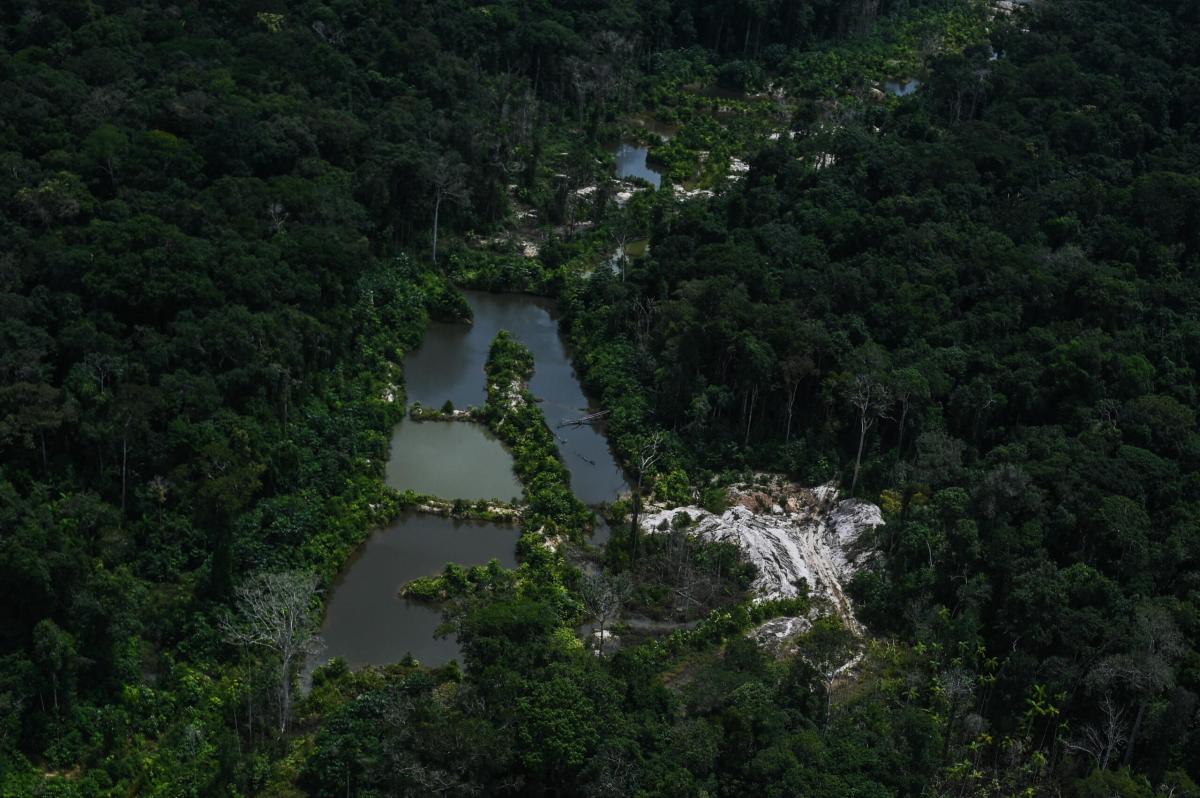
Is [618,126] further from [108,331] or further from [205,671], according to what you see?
[205,671]

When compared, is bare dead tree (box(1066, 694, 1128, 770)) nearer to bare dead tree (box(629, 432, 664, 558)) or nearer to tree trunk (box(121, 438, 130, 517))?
bare dead tree (box(629, 432, 664, 558))

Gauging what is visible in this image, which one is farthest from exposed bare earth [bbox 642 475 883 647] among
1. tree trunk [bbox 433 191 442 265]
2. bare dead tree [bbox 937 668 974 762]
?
tree trunk [bbox 433 191 442 265]

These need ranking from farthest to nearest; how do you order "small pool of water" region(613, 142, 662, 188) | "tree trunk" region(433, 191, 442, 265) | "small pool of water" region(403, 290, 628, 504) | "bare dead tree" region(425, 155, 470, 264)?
"small pool of water" region(613, 142, 662, 188), "tree trunk" region(433, 191, 442, 265), "bare dead tree" region(425, 155, 470, 264), "small pool of water" region(403, 290, 628, 504)

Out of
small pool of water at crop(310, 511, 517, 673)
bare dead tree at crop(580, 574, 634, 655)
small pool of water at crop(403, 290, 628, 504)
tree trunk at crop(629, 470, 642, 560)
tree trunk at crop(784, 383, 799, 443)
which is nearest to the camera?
bare dead tree at crop(580, 574, 634, 655)

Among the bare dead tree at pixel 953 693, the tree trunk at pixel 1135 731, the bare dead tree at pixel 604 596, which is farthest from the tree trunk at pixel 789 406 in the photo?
the tree trunk at pixel 1135 731

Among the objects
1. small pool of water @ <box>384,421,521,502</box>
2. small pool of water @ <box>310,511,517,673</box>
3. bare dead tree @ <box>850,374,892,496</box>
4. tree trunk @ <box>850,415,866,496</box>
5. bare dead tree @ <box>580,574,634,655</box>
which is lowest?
small pool of water @ <box>310,511,517,673</box>

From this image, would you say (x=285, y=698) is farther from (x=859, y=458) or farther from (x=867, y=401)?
(x=867, y=401)
